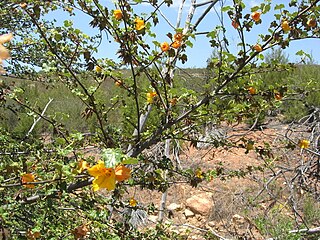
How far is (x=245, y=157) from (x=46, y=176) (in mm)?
7171

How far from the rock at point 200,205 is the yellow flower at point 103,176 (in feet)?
16.9

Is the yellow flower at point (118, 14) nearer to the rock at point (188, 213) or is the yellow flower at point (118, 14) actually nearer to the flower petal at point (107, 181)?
the flower petal at point (107, 181)

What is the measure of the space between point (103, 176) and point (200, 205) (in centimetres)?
524

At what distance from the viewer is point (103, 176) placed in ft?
3.02

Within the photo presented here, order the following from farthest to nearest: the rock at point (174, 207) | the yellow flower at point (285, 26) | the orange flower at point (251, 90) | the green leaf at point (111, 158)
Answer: the rock at point (174, 207) < the orange flower at point (251, 90) < the yellow flower at point (285, 26) < the green leaf at point (111, 158)

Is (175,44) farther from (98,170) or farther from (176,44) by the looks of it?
(98,170)

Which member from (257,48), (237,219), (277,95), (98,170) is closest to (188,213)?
(237,219)

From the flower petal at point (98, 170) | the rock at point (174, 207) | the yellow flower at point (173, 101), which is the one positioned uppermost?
the yellow flower at point (173, 101)

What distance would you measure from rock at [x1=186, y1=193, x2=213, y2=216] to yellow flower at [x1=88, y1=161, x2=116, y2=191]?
5157 millimetres

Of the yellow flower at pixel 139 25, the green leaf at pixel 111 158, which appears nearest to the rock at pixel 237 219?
the yellow flower at pixel 139 25

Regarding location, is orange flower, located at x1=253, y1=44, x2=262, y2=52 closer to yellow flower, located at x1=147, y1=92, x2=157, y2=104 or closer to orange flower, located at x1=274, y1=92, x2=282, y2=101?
orange flower, located at x1=274, y1=92, x2=282, y2=101

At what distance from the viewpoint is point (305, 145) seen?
213 cm

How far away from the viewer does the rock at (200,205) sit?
586cm

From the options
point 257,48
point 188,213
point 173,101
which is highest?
point 257,48
